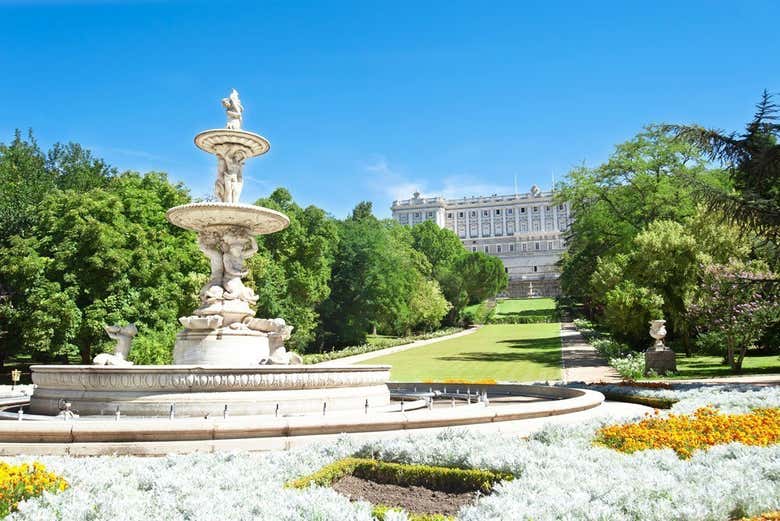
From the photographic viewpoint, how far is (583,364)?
2728 cm

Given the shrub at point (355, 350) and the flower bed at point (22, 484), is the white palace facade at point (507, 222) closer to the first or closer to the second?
the shrub at point (355, 350)

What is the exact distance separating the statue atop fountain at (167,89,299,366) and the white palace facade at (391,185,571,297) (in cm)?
10459

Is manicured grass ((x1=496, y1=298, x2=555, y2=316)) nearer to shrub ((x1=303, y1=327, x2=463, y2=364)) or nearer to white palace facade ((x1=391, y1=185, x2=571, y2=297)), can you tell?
shrub ((x1=303, y1=327, x2=463, y2=364))

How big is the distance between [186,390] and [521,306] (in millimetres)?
77019

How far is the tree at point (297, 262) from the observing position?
1398 inches

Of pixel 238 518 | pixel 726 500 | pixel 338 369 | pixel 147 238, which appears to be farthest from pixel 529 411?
pixel 147 238

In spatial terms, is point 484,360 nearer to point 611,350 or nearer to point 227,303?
point 611,350

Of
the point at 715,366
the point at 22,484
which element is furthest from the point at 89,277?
the point at 715,366

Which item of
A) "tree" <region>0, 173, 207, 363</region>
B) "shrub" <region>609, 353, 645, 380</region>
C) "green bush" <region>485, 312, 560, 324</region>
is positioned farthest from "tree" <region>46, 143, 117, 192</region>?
"green bush" <region>485, 312, 560, 324</region>

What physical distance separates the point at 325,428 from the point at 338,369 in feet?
8.09

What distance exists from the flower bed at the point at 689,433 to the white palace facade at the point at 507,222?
10858cm

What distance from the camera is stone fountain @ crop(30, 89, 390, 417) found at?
916 centimetres

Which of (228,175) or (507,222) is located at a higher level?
(507,222)

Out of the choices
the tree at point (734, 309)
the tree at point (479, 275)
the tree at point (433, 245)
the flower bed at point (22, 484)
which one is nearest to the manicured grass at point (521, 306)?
the tree at point (479, 275)
